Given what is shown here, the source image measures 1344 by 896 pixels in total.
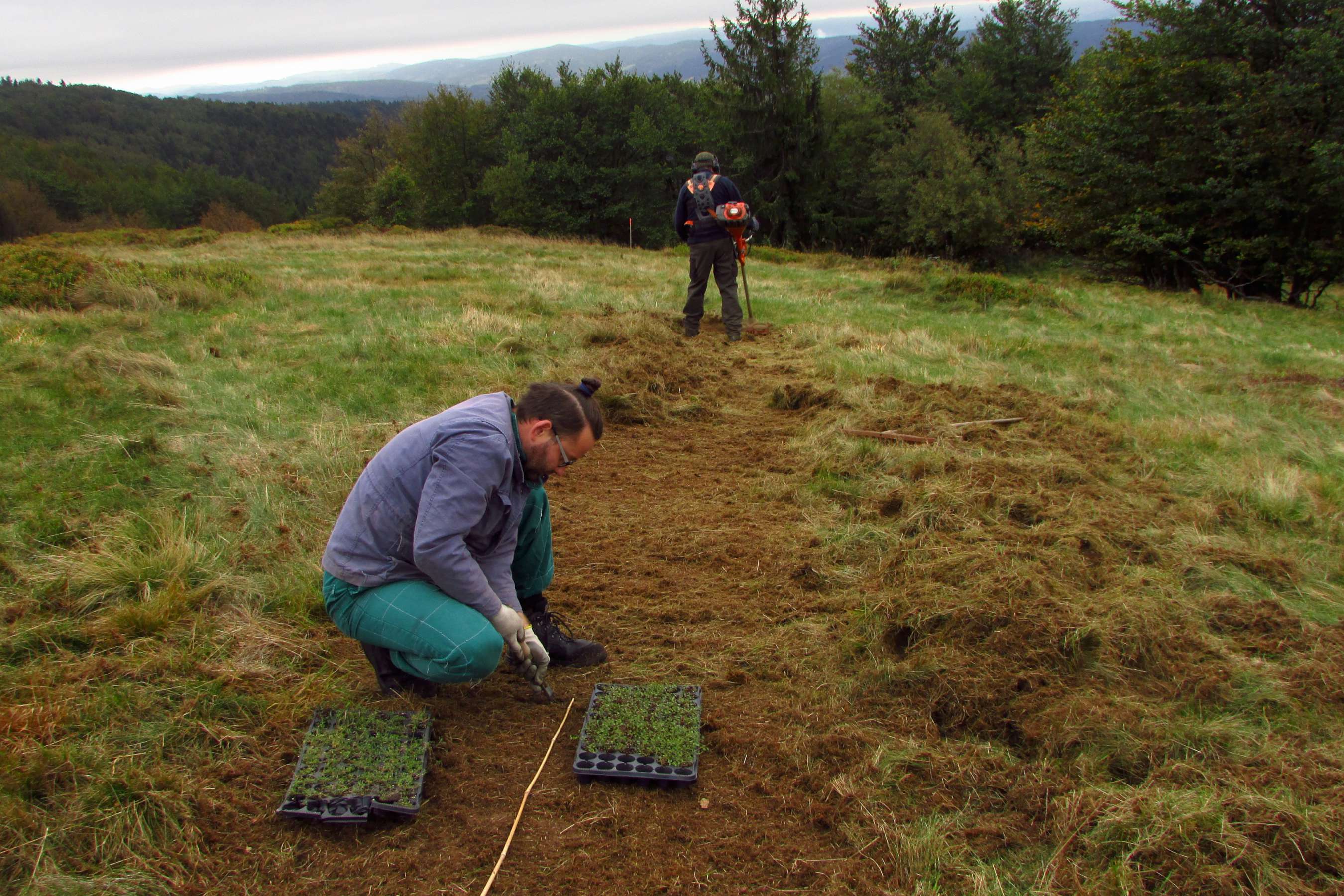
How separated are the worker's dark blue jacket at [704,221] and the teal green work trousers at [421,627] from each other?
6.31m

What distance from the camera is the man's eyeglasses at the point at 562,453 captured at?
2.46 m

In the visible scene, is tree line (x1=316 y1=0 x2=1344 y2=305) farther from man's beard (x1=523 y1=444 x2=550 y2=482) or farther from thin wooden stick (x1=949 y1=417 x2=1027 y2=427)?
man's beard (x1=523 y1=444 x2=550 y2=482)

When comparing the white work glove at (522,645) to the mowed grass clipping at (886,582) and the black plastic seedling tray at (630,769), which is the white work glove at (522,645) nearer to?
the black plastic seedling tray at (630,769)

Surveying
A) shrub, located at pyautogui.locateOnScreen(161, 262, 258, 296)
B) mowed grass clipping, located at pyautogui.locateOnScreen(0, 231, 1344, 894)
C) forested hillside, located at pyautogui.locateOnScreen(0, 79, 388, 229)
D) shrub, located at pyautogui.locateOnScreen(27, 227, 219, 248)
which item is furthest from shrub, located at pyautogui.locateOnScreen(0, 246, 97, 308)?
forested hillside, located at pyautogui.locateOnScreen(0, 79, 388, 229)

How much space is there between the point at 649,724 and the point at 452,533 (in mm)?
947

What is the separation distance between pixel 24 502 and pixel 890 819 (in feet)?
13.9

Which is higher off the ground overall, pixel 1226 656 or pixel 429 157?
pixel 429 157

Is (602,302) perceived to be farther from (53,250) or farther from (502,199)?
(502,199)

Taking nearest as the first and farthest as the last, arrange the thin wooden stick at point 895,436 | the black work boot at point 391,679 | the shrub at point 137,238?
the black work boot at point 391,679
the thin wooden stick at point 895,436
the shrub at point 137,238

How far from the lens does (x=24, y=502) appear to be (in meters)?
3.79

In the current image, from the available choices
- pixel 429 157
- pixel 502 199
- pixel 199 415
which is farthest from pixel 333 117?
pixel 199 415

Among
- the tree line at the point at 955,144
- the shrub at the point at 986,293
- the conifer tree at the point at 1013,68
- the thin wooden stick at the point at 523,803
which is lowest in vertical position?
the thin wooden stick at the point at 523,803

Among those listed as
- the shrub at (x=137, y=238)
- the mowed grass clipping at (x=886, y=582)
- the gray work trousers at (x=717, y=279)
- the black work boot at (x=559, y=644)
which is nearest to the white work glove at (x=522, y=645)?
the black work boot at (x=559, y=644)

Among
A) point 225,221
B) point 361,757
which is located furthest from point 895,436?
point 225,221
